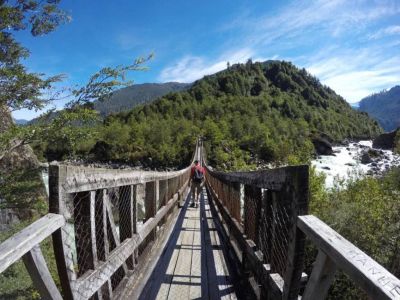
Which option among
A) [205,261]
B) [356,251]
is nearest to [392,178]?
[205,261]

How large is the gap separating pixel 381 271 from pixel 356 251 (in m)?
0.19

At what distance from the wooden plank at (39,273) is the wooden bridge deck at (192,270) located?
6.87 feet

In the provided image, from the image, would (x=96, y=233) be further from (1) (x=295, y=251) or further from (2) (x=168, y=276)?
(2) (x=168, y=276)

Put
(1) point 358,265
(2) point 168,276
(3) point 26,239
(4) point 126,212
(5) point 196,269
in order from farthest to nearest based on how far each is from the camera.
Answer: (5) point 196,269 < (2) point 168,276 < (4) point 126,212 < (3) point 26,239 < (1) point 358,265

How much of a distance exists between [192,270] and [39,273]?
10.8 ft

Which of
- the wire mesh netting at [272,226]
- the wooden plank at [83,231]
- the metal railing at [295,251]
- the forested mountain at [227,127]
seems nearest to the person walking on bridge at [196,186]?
the wire mesh netting at [272,226]

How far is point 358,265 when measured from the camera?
1129 millimetres

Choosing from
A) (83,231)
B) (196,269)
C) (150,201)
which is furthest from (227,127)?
(83,231)

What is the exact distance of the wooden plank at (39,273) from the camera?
61.4 inches

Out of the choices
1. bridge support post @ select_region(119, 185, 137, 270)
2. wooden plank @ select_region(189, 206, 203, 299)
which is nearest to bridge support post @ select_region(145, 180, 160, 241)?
wooden plank @ select_region(189, 206, 203, 299)

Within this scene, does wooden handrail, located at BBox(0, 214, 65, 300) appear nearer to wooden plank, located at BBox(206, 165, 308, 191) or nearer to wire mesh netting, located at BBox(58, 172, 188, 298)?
wire mesh netting, located at BBox(58, 172, 188, 298)

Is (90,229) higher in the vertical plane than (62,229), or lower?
lower

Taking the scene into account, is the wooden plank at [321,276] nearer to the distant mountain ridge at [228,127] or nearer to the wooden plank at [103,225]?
the wooden plank at [103,225]

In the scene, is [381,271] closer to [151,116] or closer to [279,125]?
[279,125]
